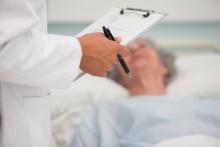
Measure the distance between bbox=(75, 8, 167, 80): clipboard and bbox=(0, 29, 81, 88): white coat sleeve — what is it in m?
0.17

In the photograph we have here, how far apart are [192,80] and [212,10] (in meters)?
0.58

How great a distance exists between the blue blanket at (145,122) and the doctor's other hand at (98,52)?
457mm

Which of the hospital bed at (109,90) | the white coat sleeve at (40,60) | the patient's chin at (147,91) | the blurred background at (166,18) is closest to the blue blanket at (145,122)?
the hospital bed at (109,90)

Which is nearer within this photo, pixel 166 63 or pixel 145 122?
pixel 145 122

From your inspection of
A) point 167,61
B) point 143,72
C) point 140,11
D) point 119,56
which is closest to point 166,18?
point 167,61

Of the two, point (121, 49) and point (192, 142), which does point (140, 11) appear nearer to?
point (121, 49)

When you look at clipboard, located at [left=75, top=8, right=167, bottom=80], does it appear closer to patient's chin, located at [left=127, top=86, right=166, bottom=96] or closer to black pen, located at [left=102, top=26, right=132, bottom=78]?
black pen, located at [left=102, top=26, right=132, bottom=78]

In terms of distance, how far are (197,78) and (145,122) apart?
605 mm

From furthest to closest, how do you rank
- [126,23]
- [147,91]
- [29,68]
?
[147,91]
[126,23]
[29,68]

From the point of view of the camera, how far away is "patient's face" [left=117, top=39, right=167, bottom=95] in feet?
5.85

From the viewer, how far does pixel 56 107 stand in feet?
5.35

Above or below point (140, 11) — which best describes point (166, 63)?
below

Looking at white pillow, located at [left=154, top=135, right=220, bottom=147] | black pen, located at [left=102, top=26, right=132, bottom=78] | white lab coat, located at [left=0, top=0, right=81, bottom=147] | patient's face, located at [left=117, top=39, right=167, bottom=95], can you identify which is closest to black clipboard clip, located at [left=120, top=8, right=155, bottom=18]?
black pen, located at [left=102, top=26, right=132, bottom=78]

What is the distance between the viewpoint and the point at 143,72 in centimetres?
183
